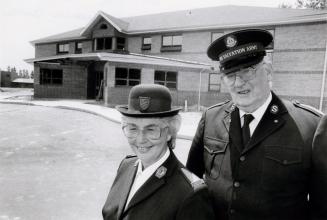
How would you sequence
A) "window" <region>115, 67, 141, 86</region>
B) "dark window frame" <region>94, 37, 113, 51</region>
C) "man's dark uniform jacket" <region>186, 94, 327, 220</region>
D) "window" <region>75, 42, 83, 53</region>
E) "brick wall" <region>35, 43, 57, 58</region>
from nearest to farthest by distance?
"man's dark uniform jacket" <region>186, 94, 327, 220</region>
"window" <region>115, 67, 141, 86</region>
"dark window frame" <region>94, 37, 113, 51</region>
"window" <region>75, 42, 83, 53</region>
"brick wall" <region>35, 43, 57, 58</region>

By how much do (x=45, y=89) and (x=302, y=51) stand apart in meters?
20.4

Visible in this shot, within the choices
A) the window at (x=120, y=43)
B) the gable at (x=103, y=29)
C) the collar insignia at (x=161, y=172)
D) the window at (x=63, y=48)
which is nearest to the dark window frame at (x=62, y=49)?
the window at (x=63, y=48)

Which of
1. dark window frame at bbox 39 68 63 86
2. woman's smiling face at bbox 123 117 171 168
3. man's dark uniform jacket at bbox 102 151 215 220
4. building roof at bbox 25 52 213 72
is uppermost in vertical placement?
building roof at bbox 25 52 213 72

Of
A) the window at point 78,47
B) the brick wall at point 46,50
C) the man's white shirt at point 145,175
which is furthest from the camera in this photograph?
the brick wall at point 46,50

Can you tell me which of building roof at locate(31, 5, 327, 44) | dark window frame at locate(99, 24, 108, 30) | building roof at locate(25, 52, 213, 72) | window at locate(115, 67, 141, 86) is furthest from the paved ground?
dark window frame at locate(99, 24, 108, 30)

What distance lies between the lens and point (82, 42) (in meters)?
30.7

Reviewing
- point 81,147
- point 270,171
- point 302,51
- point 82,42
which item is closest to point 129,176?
point 270,171

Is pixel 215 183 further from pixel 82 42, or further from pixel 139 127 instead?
pixel 82 42

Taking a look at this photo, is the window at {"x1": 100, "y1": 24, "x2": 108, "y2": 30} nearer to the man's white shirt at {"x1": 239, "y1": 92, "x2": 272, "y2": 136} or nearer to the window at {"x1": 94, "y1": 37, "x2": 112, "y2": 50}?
the window at {"x1": 94, "y1": 37, "x2": 112, "y2": 50}

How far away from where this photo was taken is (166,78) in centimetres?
2278

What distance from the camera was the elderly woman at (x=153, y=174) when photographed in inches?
69.2

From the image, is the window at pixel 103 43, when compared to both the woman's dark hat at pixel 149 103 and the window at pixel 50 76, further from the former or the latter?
the woman's dark hat at pixel 149 103

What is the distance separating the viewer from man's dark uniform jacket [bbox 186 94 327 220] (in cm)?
184

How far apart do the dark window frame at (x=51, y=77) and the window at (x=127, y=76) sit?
26.5ft
